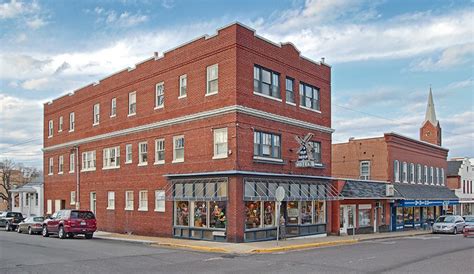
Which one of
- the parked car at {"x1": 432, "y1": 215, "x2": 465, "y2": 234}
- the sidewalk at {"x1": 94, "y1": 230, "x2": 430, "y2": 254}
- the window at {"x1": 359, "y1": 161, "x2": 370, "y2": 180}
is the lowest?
the parked car at {"x1": 432, "y1": 215, "x2": 465, "y2": 234}

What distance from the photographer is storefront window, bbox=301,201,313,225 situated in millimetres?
29711

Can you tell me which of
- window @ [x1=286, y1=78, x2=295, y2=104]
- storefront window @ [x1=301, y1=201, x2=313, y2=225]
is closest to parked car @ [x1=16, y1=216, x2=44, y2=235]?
storefront window @ [x1=301, y1=201, x2=313, y2=225]

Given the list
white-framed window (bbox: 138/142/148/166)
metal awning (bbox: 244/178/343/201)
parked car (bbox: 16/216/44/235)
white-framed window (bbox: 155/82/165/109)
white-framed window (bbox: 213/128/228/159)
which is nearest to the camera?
metal awning (bbox: 244/178/343/201)

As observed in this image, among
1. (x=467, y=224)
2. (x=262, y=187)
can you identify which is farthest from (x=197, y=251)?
(x=467, y=224)

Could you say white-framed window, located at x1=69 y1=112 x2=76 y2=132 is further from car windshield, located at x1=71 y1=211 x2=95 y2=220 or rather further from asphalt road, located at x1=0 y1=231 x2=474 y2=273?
asphalt road, located at x1=0 y1=231 x2=474 y2=273

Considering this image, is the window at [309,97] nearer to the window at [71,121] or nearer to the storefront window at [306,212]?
the storefront window at [306,212]

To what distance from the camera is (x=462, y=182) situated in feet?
203

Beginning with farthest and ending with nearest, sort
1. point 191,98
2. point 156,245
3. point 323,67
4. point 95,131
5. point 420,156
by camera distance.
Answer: point 420,156
point 95,131
point 323,67
point 191,98
point 156,245

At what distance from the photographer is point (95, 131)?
123 ft

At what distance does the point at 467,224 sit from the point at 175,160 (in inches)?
982

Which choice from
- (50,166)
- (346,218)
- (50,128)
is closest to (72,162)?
(50,166)

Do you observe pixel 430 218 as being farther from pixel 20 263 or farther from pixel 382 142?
pixel 20 263

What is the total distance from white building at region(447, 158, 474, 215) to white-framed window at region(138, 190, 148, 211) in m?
42.5

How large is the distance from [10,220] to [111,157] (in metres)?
11.6
